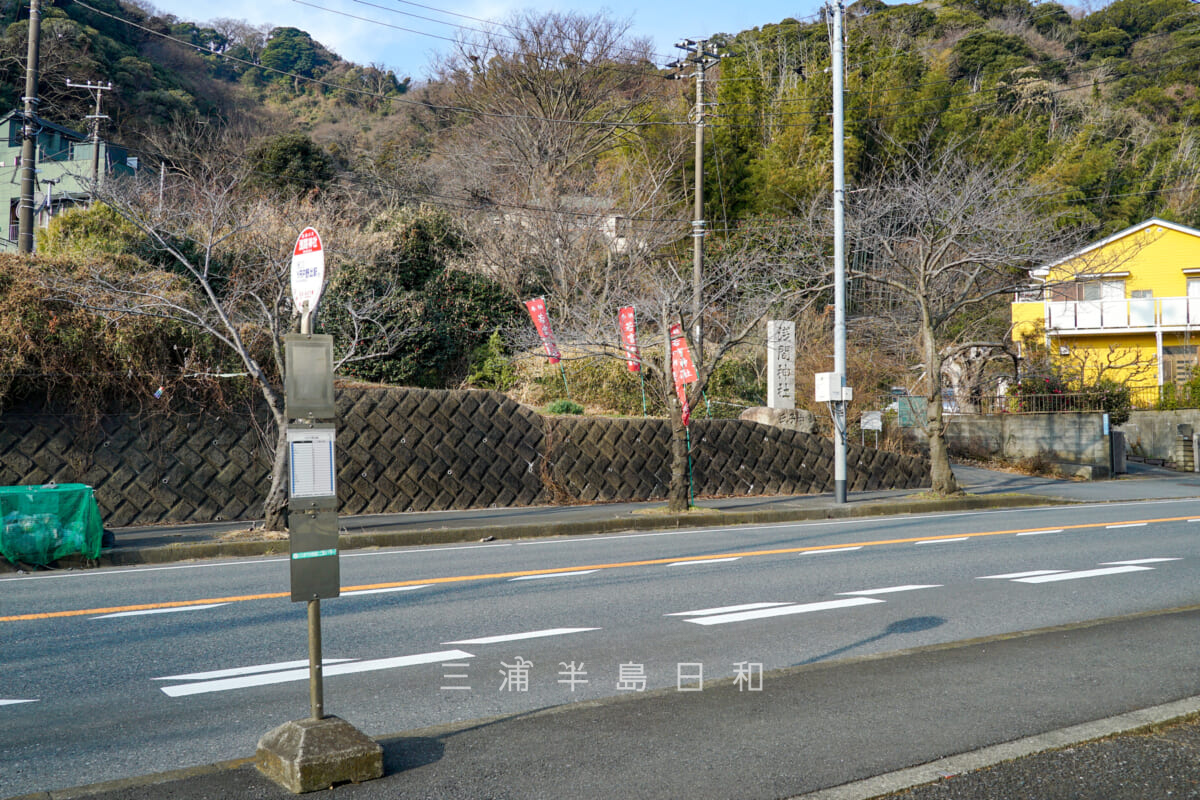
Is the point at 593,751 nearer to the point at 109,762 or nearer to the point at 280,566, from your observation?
the point at 109,762

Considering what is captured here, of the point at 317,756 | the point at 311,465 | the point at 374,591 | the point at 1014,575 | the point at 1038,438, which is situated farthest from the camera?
the point at 1038,438

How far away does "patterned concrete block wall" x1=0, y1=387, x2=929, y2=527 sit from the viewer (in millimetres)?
14164


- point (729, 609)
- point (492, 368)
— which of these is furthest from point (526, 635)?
point (492, 368)

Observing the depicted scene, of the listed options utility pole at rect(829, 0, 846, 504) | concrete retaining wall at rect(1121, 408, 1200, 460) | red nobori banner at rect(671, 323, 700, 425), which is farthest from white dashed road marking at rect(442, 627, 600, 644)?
concrete retaining wall at rect(1121, 408, 1200, 460)

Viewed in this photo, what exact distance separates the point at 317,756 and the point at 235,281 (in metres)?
16.9

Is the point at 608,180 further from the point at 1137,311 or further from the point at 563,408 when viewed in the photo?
the point at 1137,311

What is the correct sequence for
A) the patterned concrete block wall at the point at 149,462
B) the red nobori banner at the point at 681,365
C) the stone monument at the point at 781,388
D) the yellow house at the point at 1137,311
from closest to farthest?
1. the patterned concrete block wall at the point at 149,462
2. the red nobori banner at the point at 681,365
3. the stone monument at the point at 781,388
4. the yellow house at the point at 1137,311

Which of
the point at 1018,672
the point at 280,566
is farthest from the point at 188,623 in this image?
the point at 1018,672

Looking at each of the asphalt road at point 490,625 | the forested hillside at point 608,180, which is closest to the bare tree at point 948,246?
the forested hillside at point 608,180

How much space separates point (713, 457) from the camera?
20250 mm

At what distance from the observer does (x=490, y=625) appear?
7.64m

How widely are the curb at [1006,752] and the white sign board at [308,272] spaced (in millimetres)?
3251

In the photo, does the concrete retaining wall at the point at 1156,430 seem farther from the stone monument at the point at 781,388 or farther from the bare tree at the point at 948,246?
the stone monument at the point at 781,388

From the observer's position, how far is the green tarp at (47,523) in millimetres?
10555
